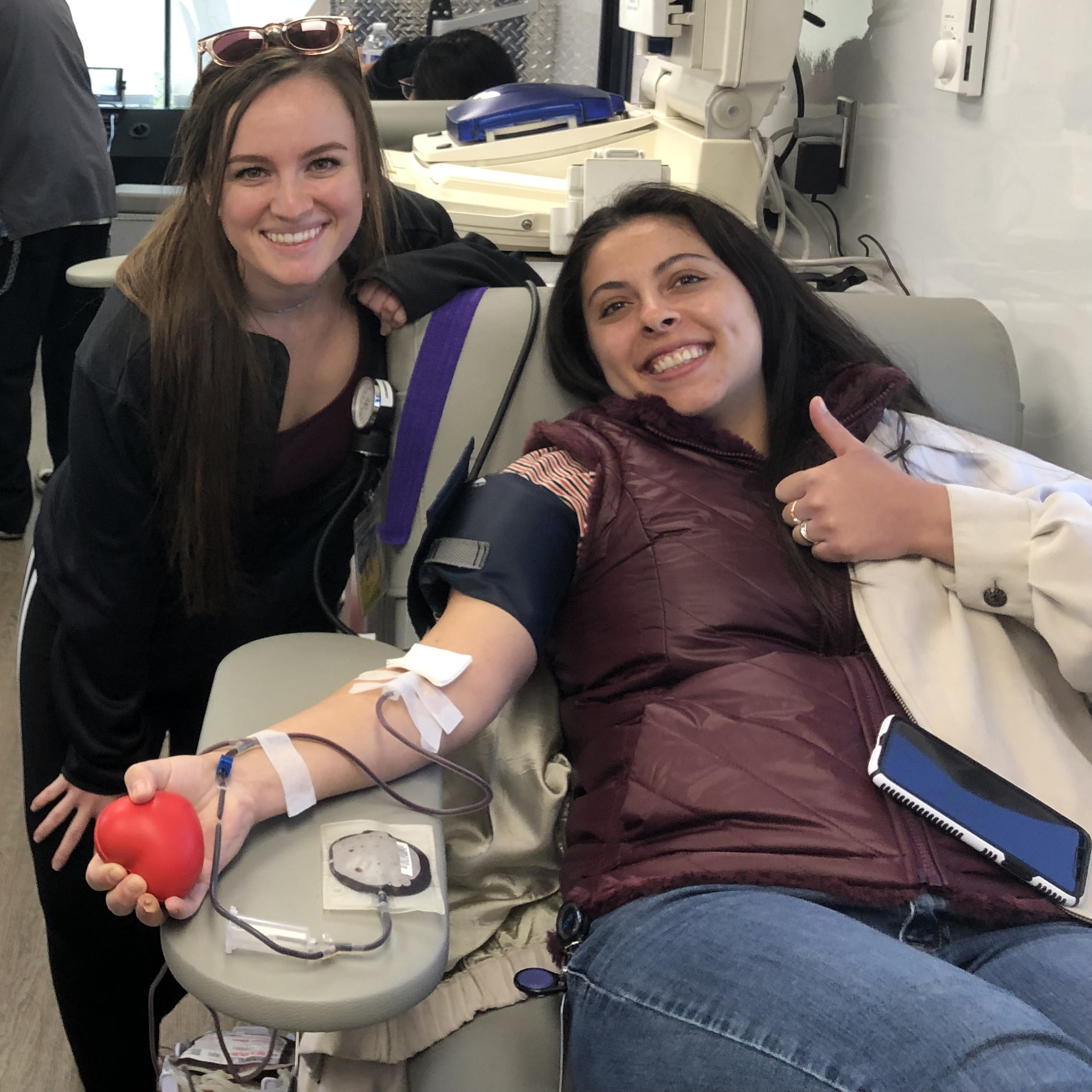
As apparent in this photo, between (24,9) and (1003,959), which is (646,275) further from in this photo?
(24,9)

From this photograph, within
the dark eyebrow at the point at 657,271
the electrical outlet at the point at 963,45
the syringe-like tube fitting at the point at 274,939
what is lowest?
the syringe-like tube fitting at the point at 274,939

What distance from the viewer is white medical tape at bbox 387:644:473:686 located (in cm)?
104

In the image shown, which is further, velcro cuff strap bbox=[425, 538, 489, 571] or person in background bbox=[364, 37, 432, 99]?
person in background bbox=[364, 37, 432, 99]

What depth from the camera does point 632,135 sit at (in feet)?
7.69

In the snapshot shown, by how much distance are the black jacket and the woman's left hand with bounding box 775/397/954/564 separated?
0.50 meters

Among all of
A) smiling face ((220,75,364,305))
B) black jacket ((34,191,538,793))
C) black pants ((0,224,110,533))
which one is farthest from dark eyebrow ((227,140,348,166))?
black pants ((0,224,110,533))

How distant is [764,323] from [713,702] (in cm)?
49

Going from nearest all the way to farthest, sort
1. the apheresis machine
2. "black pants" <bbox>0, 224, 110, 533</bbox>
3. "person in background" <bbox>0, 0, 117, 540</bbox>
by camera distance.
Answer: the apheresis machine → "person in background" <bbox>0, 0, 117, 540</bbox> → "black pants" <bbox>0, 224, 110, 533</bbox>

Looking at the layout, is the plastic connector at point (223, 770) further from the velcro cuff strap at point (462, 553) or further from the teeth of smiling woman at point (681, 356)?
the teeth of smiling woman at point (681, 356)

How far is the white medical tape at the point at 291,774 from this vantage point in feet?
3.07

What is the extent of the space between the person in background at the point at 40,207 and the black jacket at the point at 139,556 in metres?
1.62

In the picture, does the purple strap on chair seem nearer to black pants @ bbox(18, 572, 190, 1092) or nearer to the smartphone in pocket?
black pants @ bbox(18, 572, 190, 1092)

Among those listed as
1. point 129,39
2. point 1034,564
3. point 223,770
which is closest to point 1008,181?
point 1034,564

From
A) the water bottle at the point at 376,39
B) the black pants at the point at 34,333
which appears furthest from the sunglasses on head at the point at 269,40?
the water bottle at the point at 376,39
